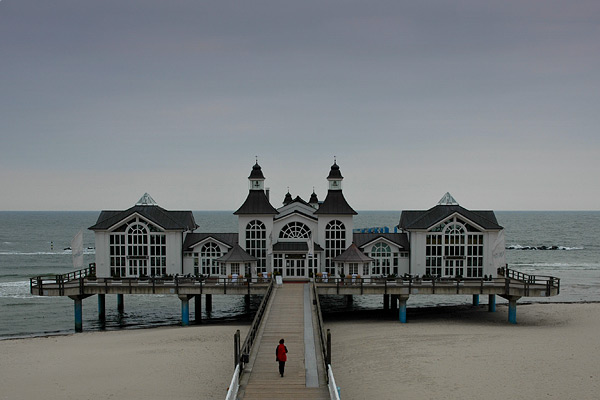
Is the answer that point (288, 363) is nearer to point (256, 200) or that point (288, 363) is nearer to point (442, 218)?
point (256, 200)

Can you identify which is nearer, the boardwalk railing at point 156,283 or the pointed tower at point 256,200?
the boardwalk railing at point 156,283

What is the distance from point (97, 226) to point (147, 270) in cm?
433

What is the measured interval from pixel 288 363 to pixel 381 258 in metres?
21.7

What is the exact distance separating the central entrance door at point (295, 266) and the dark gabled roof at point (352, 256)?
7.23 feet

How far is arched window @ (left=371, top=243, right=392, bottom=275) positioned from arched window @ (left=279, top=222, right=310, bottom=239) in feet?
15.5

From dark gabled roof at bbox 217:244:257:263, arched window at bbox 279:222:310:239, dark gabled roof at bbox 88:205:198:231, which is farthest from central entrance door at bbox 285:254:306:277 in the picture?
dark gabled roof at bbox 88:205:198:231

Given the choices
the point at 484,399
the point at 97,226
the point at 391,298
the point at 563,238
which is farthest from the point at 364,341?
the point at 563,238

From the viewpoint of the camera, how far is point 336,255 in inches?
1555

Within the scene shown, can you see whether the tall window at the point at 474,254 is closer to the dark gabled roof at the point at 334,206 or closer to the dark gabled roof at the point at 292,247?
the dark gabled roof at the point at 334,206

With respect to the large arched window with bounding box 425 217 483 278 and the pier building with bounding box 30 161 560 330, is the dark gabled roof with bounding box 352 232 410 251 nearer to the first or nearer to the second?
the pier building with bounding box 30 161 560 330

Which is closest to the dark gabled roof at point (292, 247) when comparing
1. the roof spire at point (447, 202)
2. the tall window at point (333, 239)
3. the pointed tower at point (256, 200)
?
the tall window at point (333, 239)

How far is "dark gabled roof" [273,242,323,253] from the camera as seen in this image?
125 feet

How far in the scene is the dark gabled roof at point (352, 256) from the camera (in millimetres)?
37094

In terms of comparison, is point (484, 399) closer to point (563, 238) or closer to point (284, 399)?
point (284, 399)
